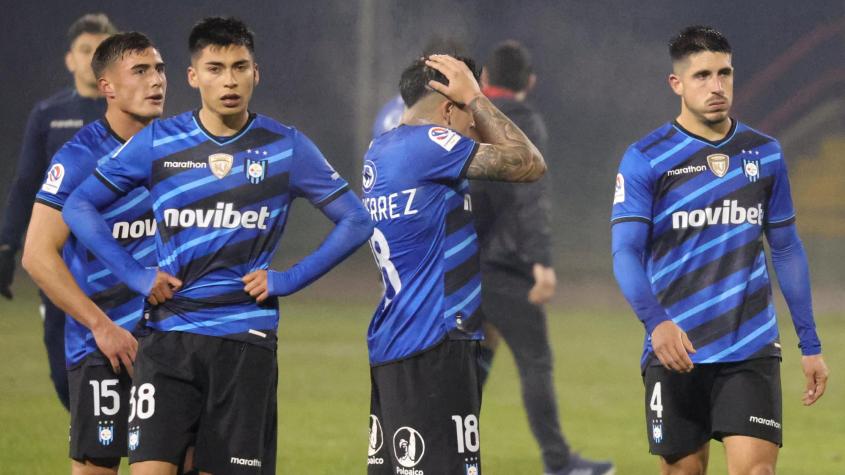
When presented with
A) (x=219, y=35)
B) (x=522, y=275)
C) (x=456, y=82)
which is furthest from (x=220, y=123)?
(x=522, y=275)

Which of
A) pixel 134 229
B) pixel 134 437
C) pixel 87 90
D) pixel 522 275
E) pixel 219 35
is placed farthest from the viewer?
pixel 522 275

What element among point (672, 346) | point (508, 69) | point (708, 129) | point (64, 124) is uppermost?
point (508, 69)

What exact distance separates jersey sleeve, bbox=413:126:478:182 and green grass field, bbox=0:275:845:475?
318 centimetres

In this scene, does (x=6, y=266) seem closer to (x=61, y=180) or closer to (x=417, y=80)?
(x=61, y=180)

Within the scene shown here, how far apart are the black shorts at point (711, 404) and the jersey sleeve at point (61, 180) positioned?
2.14 meters

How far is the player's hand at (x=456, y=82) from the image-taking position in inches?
194

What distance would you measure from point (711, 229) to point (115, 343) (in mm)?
2092

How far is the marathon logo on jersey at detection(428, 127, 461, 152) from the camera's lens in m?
4.81

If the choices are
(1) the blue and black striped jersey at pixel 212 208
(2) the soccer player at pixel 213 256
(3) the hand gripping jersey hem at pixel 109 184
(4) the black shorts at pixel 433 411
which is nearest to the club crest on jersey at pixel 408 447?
(4) the black shorts at pixel 433 411

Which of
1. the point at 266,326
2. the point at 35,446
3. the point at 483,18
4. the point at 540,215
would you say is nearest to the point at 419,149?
the point at 266,326

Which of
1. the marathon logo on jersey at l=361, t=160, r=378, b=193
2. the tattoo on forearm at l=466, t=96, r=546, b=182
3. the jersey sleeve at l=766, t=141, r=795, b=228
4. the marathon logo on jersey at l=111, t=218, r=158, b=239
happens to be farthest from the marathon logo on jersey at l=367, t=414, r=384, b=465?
the jersey sleeve at l=766, t=141, r=795, b=228

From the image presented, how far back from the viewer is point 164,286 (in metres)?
4.41

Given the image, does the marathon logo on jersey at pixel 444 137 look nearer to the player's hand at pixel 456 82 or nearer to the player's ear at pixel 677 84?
the player's hand at pixel 456 82

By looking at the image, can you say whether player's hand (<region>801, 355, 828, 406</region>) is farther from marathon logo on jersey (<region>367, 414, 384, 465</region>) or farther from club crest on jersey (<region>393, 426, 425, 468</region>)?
marathon logo on jersey (<region>367, 414, 384, 465</region>)
